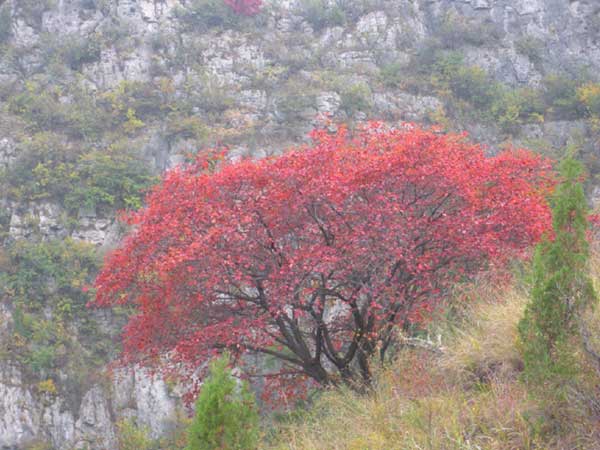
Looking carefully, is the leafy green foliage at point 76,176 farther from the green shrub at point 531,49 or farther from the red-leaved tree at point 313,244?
the green shrub at point 531,49

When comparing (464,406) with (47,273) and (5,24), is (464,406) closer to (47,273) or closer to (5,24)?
(47,273)

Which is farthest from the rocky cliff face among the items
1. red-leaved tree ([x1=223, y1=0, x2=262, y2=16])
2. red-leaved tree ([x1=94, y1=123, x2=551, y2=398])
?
red-leaved tree ([x1=94, y1=123, x2=551, y2=398])

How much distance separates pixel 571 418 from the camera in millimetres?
3105

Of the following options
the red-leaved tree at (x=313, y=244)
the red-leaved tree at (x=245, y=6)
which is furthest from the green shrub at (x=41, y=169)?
the red-leaved tree at (x=313, y=244)

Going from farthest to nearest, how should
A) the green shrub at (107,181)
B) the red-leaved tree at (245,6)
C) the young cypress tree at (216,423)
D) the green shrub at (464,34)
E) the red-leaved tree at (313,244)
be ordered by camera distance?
the red-leaved tree at (245,6) < the green shrub at (464,34) < the green shrub at (107,181) < the red-leaved tree at (313,244) < the young cypress tree at (216,423)

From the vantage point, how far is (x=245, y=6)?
70.4ft

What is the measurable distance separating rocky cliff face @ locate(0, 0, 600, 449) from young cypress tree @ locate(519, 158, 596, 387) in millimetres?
10070

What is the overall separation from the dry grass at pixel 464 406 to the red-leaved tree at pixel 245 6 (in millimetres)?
18715

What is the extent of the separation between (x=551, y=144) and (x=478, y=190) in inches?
451

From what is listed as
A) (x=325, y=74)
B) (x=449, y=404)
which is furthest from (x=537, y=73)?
(x=449, y=404)

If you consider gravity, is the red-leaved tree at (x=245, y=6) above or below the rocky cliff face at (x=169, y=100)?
above

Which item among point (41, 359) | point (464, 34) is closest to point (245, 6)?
point (464, 34)

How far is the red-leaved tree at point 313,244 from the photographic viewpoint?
5.86m

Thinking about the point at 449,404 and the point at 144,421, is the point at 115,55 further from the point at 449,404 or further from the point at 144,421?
A: the point at 449,404
